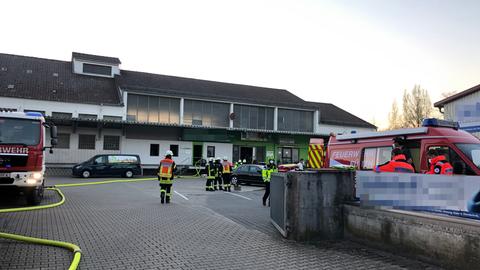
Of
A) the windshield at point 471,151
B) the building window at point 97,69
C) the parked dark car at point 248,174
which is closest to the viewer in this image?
the windshield at point 471,151

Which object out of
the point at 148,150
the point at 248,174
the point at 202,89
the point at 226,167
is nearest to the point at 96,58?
the point at 202,89

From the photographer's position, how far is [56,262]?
5.95 m

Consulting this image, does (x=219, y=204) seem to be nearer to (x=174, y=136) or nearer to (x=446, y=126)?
(x=446, y=126)

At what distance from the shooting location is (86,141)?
32.3 meters

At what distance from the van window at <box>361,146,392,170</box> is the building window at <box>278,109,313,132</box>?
99.4 feet

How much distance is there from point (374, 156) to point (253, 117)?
1164 inches

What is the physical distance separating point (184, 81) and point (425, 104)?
34.2 metres

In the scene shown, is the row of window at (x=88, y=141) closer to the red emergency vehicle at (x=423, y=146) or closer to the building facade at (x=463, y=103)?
the building facade at (x=463, y=103)

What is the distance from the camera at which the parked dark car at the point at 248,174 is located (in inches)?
891

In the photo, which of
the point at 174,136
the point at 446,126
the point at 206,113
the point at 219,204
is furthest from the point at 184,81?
the point at 446,126

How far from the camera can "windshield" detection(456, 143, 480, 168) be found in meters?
8.88

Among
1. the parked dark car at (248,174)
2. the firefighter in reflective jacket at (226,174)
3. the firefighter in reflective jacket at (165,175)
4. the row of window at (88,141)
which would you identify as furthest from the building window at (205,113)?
the firefighter in reflective jacket at (165,175)

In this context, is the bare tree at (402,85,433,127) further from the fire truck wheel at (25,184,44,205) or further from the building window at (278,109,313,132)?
the fire truck wheel at (25,184,44,205)

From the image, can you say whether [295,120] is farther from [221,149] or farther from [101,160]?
[101,160]
